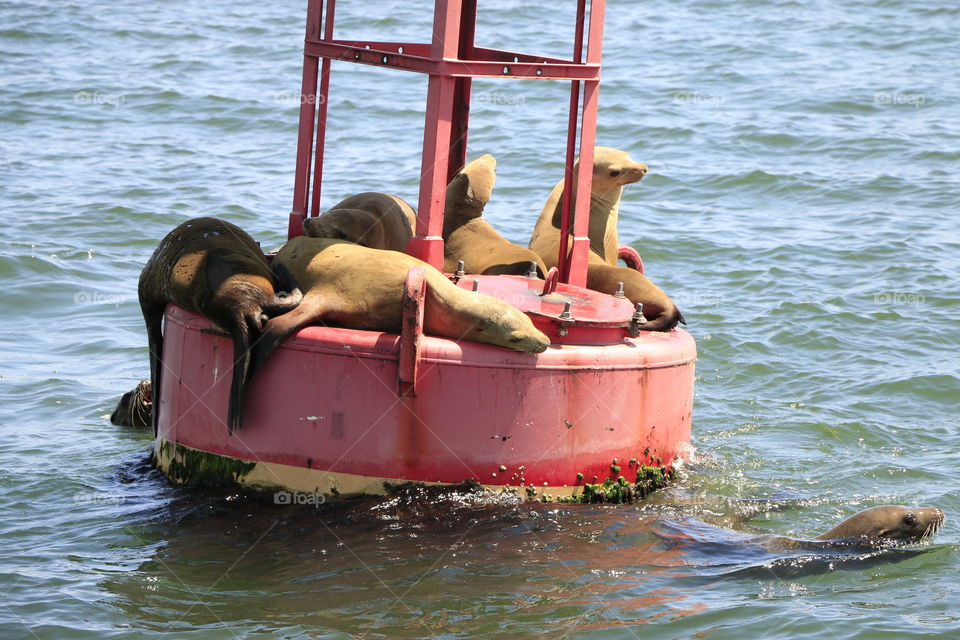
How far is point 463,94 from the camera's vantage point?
7.87 m

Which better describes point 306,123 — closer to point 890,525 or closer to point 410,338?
point 410,338

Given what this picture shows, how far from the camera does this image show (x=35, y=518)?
22.1ft

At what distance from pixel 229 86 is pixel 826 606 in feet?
49.8

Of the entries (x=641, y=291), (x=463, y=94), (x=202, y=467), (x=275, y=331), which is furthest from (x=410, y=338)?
(x=463, y=94)

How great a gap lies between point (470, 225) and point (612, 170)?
39.3 inches

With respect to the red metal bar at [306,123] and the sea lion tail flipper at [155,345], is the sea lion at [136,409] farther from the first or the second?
the red metal bar at [306,123]

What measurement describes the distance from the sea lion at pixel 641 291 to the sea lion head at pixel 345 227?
1.39 m

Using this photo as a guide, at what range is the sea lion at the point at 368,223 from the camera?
701cm

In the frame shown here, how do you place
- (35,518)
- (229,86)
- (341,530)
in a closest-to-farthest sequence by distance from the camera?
(341,530) → (35,518) → (229,86)

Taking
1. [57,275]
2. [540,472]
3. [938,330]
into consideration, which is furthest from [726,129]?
[540,472]

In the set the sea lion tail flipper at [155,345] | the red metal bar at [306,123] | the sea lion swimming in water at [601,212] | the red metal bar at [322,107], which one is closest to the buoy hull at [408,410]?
the sea lion tail flipper at [155,345]

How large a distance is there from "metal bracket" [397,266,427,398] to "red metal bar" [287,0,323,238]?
4.78 feet

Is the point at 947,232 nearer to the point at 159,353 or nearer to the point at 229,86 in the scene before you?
the point at 159,353

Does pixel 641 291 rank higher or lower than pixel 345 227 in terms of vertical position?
lower
